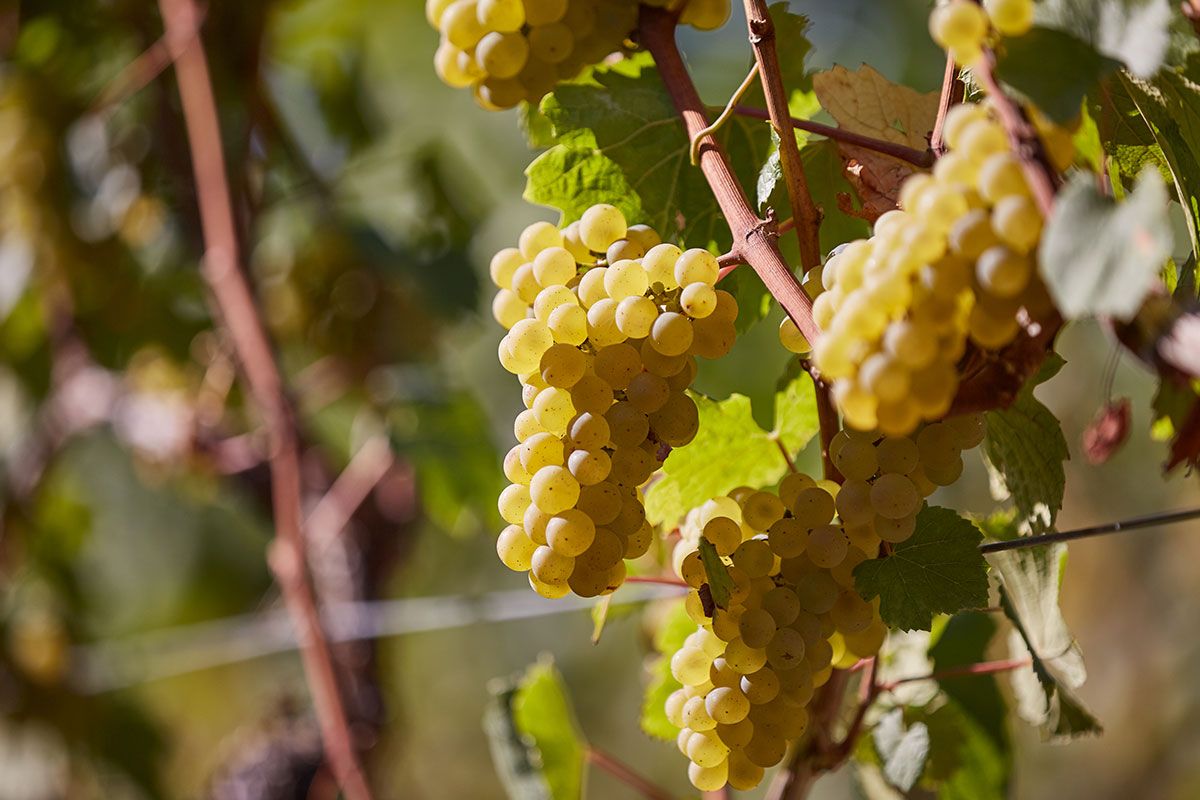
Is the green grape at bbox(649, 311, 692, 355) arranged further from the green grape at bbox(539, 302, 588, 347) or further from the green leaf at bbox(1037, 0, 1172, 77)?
the green leaf at bbox(1037, 0, 1172, 77)

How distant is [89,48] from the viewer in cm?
Result: 139

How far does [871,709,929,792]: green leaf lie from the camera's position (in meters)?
0.56

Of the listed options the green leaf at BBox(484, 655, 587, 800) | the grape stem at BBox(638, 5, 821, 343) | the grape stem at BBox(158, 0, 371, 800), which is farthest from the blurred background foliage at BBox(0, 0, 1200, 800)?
the grape stem at BBox(638, 5, 821, 343)

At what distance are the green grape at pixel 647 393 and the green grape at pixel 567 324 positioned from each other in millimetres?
25

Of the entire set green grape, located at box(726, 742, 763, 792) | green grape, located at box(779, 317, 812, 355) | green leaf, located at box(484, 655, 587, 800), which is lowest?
green leaf, located at box(484, 655, 587, 800)

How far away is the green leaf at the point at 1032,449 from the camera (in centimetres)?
43

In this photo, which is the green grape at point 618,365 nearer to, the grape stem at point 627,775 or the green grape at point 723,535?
the green grape at point 723,535

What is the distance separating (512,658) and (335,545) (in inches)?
78.3

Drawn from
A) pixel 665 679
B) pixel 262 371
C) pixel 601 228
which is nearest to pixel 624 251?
pixel 601 228

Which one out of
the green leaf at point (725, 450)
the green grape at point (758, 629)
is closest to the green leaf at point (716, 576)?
the green grape at point (758, 629)

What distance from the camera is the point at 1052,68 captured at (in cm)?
30

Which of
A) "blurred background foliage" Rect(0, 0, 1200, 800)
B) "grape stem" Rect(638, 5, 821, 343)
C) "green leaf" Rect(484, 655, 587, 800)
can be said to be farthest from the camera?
"blurred background foliage" Rect(0, 0, 1200, 800)

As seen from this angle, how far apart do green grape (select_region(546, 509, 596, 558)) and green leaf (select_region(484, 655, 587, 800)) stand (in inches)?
13.0

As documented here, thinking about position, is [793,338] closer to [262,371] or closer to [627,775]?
[627,775]
